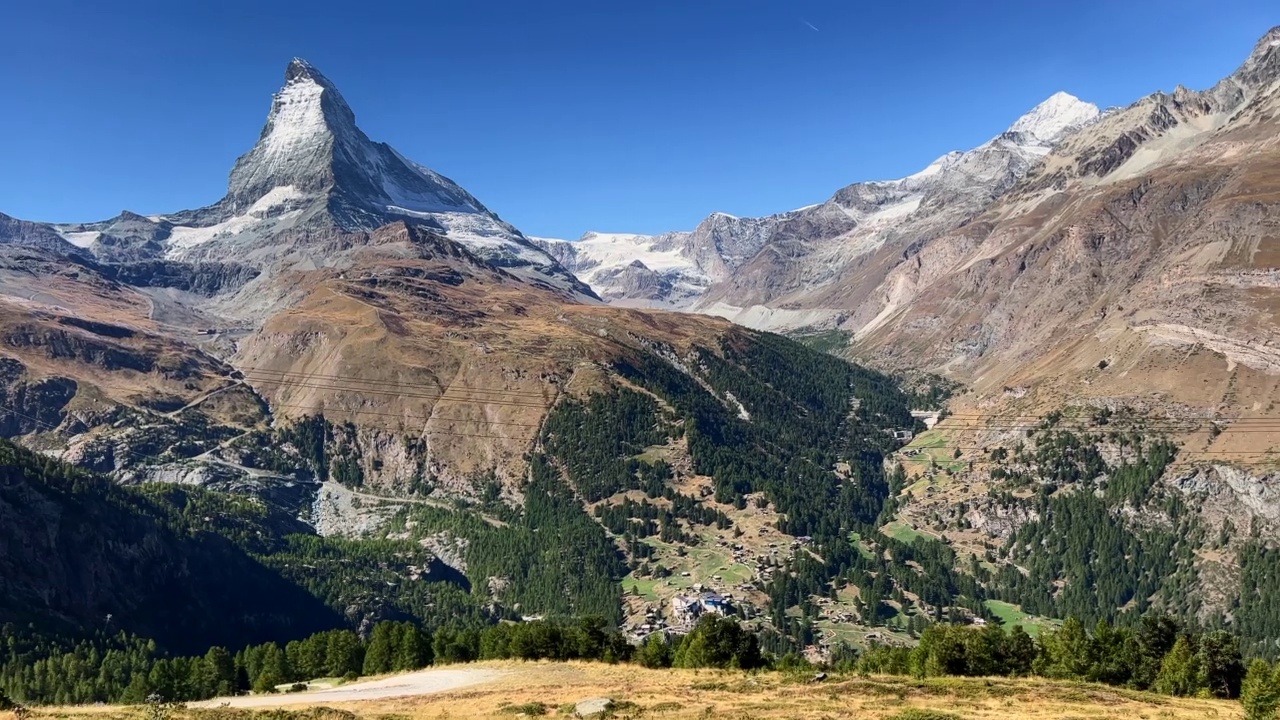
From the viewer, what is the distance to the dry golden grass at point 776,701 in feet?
205

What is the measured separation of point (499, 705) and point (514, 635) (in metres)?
53.9

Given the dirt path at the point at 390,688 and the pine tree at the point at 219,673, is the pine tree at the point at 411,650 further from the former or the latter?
the pine tree at the point at 219,673

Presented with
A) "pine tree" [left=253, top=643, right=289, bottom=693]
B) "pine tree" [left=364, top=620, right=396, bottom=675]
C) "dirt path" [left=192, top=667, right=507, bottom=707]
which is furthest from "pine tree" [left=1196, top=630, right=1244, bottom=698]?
"pine tree" [left=253, top=643, right=289, bottom=693]

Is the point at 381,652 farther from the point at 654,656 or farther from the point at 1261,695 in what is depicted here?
the point at 1261,695

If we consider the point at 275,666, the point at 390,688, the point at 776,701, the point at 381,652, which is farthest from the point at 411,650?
the point at 776,701

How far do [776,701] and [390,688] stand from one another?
40480 millimetres

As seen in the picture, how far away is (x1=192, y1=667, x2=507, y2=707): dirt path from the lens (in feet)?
263

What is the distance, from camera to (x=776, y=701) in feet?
222

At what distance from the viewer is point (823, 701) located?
219 ft

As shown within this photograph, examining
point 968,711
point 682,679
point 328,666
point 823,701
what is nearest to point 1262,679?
point 968,711

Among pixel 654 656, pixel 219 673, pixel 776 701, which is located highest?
pixel 776 701

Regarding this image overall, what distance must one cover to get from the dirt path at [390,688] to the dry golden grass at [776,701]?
16.7ft

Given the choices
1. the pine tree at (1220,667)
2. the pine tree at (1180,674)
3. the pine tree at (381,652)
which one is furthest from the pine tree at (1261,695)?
the pine tree at (381,652)

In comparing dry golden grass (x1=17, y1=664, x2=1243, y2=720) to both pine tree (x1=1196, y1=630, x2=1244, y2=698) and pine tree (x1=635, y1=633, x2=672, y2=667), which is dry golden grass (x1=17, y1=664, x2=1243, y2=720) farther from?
pine tree (x1=1196, y1=630, x2=1244, y2=698)
